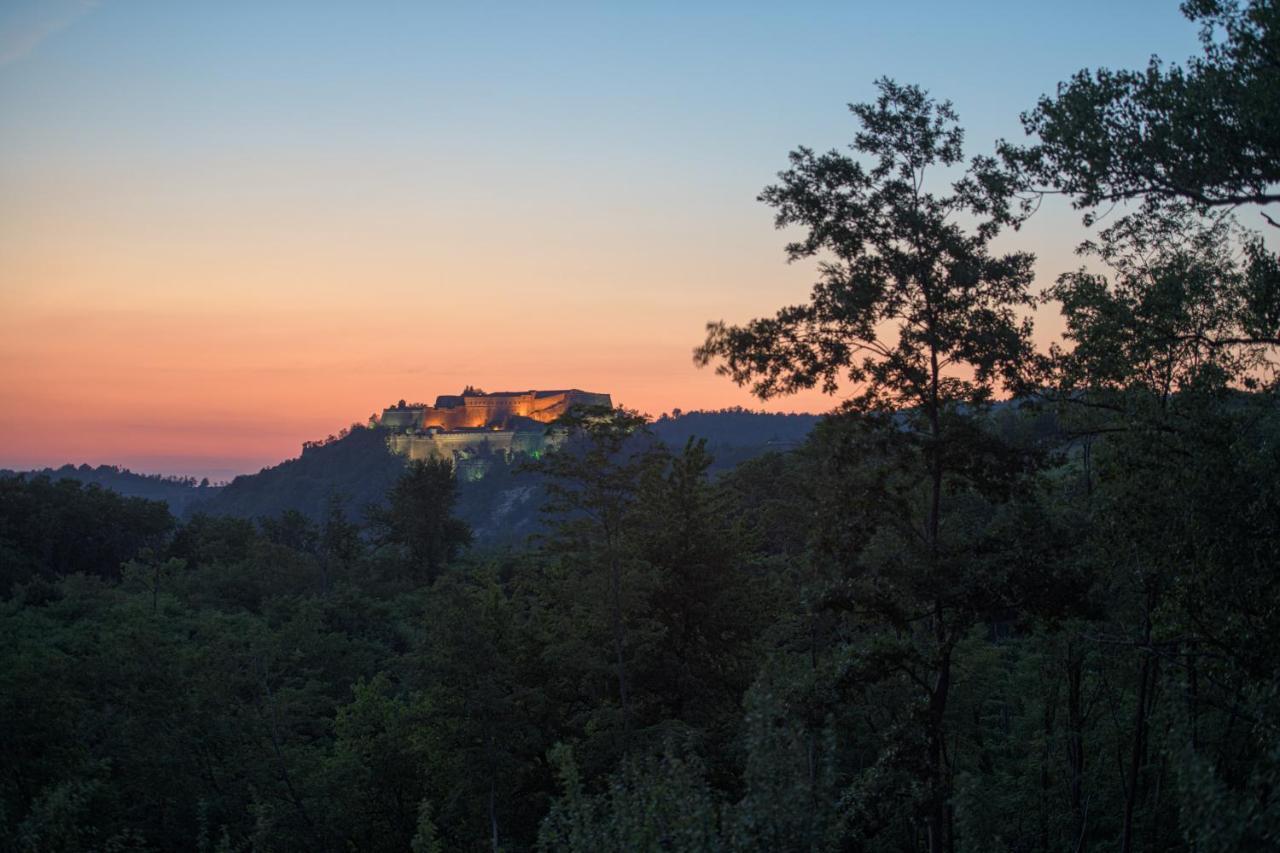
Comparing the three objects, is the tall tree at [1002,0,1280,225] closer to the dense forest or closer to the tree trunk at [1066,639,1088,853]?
the dense forest

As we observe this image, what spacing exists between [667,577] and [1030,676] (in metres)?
12.0

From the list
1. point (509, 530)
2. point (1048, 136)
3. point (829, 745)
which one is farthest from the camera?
point (509, 530)

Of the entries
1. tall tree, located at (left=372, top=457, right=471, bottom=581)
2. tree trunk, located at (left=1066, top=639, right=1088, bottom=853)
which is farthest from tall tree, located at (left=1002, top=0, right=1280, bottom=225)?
tall tree, located at (left=372, top=457, right=471, bottom=581)

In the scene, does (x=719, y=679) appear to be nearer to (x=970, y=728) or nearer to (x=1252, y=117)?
(x=970, y=728)

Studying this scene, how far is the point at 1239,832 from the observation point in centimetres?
628

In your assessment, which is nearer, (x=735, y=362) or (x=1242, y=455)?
(x=1242, y=455)

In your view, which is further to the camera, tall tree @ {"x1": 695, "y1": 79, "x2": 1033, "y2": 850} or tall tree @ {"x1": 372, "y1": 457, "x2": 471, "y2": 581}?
tall tree @ {"x1": 372, "y1": 457, "x2": 471, "y2": 581}

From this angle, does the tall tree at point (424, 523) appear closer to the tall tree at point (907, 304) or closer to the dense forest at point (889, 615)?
the dense forest at point (889, 615)

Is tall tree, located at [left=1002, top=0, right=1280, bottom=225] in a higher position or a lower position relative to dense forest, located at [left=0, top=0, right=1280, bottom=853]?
higher

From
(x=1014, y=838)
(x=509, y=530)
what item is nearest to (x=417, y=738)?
(x=1014, y=838)

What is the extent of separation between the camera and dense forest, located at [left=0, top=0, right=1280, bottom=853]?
10.8 meters

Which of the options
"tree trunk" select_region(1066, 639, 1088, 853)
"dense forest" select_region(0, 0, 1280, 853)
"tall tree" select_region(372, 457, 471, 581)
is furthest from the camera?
"tall tree" select_region(372, 457, 471, 581)

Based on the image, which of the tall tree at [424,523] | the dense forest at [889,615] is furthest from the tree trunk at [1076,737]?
the tall tree at [424,523]

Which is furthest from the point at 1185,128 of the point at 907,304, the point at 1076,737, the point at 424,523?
the point at 424,523
